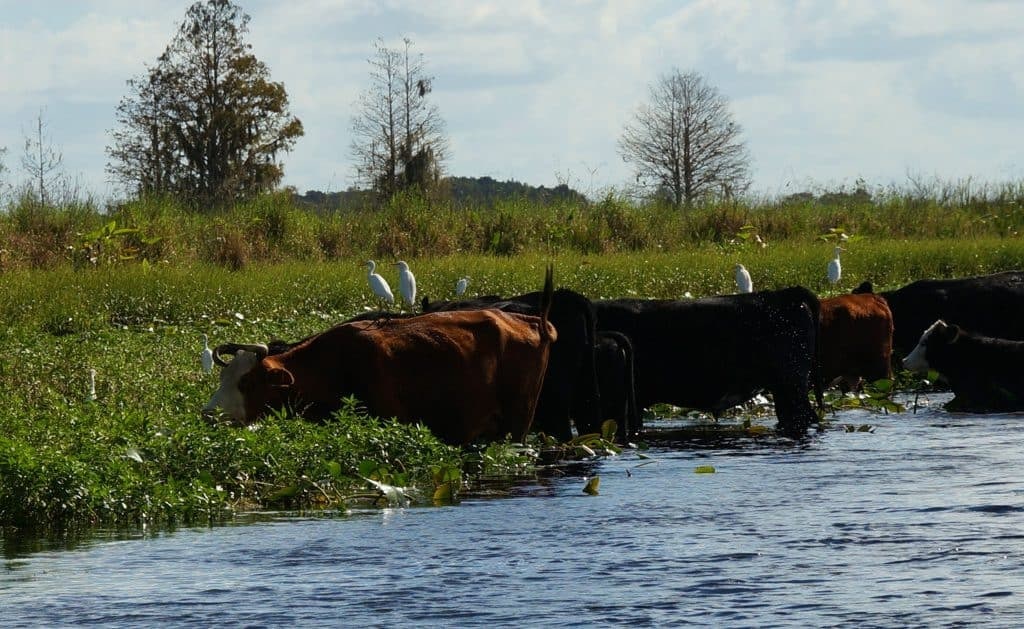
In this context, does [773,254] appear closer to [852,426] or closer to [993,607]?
[852,426]

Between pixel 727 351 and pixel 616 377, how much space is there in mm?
1374

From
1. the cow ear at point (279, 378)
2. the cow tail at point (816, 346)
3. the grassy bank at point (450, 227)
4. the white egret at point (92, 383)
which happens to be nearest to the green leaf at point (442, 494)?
the cow ear at point (279, 378)

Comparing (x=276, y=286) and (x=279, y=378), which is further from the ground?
(x=276, y=286)

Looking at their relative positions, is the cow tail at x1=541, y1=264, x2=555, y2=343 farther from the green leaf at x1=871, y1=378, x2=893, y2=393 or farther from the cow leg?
the green leaf at x1=871, y1=378, x2=893, y2=393

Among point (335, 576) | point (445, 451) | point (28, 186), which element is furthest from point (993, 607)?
point (28, 186)

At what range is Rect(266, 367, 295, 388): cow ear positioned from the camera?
11.3m

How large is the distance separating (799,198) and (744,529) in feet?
108

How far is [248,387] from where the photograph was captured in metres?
11.4

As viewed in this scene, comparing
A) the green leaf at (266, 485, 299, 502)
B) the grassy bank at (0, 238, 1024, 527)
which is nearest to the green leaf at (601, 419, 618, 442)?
the grassy bank at (0, 238, 1024, 527)

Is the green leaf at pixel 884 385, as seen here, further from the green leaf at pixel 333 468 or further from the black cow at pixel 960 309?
the green leaf at pixel 333 468

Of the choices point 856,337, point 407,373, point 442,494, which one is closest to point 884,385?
point 856,337

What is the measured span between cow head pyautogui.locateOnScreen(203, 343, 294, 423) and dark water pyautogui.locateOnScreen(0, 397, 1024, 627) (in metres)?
1.71

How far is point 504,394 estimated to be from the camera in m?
12.2

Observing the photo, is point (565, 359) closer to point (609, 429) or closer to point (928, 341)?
point (609, 429)
